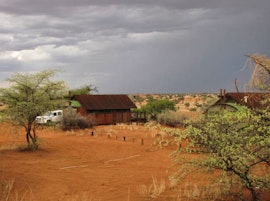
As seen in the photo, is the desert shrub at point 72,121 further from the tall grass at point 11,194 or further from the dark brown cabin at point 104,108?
the tall grass at point 11,194

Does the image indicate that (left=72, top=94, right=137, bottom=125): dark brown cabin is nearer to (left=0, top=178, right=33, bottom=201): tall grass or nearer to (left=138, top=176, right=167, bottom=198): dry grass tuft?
(left=0, top=178, right=33, bottom=201): tall grass

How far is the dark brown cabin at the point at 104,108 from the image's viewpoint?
45.5 meters

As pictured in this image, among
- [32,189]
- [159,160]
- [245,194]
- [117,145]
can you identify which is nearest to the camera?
[245,194]

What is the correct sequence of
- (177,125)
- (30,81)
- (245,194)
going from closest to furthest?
(245,194), (30,81), (177,125)

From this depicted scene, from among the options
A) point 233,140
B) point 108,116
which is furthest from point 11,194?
point 108,116

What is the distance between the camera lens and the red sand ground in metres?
13.6

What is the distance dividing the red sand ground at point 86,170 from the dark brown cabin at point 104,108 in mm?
13872

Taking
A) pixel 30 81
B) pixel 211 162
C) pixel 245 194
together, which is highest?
pixel 30 81

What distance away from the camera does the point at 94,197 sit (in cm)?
1302

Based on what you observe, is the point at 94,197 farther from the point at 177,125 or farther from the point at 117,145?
the point at 177,125

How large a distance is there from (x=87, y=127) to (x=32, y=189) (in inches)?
1061

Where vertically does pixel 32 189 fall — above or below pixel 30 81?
below

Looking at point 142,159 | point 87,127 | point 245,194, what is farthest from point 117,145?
point 245,194

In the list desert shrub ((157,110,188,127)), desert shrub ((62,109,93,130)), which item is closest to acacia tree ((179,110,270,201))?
desert shrub ((62,109,93,130))
